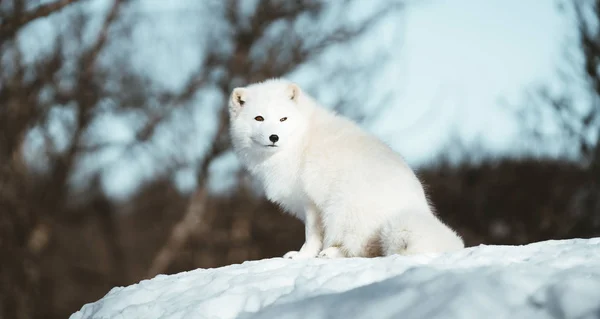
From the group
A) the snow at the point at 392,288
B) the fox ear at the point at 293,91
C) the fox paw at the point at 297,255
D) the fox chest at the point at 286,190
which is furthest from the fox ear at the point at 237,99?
the snow at the point at 392,288

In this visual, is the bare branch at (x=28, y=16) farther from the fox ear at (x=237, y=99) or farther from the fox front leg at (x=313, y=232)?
the fox front leg at (x=313, y=232)

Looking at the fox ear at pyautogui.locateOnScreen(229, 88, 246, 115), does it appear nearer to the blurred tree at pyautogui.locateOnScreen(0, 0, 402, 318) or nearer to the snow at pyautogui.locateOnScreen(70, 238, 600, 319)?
the snow at pyautogui.locateOnScreen(70, 238, 600, 319)

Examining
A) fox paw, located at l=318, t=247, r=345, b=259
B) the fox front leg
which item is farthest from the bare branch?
fox paw, located at l=318, t=247, r=345, b=259

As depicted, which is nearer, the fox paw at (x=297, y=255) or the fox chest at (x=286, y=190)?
the fox paw at (x=297, y=255)

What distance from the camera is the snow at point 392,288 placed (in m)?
2.44

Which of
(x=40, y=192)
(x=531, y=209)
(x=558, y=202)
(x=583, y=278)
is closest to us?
(x=583, y=278)

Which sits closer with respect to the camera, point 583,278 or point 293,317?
point 583,278

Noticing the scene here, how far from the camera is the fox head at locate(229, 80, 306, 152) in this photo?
4.47m

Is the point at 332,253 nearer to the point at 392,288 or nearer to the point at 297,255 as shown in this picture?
the point at 297,255

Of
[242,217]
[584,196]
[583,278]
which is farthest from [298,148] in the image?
[242,217]

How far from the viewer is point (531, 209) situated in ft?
45.4

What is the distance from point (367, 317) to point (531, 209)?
1219 centimetres

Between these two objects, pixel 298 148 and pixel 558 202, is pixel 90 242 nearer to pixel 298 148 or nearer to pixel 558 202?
pixel 558 202

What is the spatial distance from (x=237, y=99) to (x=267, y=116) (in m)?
0.42
